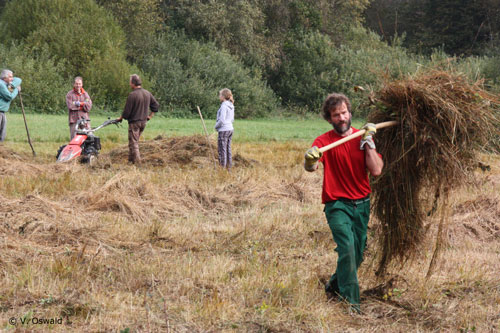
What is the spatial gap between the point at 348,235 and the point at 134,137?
9.31 m

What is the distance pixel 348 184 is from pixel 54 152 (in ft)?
40.8

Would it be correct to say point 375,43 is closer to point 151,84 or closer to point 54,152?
point 151,84

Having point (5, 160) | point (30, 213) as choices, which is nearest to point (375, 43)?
point (5, 160)

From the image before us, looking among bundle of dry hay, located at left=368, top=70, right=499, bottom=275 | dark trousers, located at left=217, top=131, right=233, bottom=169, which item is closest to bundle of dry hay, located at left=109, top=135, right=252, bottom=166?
dark trousers, located at left=217, top=131, right=233, bottom=169

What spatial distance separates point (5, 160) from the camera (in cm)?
1255

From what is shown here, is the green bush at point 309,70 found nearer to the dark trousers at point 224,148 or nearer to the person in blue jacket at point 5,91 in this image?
the person in blue jacket at point 5,91

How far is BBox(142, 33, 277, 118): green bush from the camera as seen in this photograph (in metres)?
40.5

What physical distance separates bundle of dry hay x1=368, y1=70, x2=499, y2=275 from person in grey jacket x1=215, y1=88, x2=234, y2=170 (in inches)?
298

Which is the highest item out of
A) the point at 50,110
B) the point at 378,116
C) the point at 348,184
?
the point at 378,116

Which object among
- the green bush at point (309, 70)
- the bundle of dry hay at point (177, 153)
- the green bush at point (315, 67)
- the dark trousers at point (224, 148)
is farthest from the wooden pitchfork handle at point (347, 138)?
the green bush at point (309, 70)

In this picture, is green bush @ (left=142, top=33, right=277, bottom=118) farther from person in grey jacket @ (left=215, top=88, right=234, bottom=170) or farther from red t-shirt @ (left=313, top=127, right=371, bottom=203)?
red t-shirt @ (left=313, top=127, right=371, bottom=203)

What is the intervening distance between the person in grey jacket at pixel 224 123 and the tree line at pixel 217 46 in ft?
66.6

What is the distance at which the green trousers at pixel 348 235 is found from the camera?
510 centimetres

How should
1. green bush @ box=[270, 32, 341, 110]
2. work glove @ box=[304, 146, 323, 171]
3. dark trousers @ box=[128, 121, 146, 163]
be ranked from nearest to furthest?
1. work glove @ box=[304, 146, 323, 171]
2. dark trousers @ box=[128, 121, 146, 163]
3. green bush @ box=[270, 32, 341, 110]
